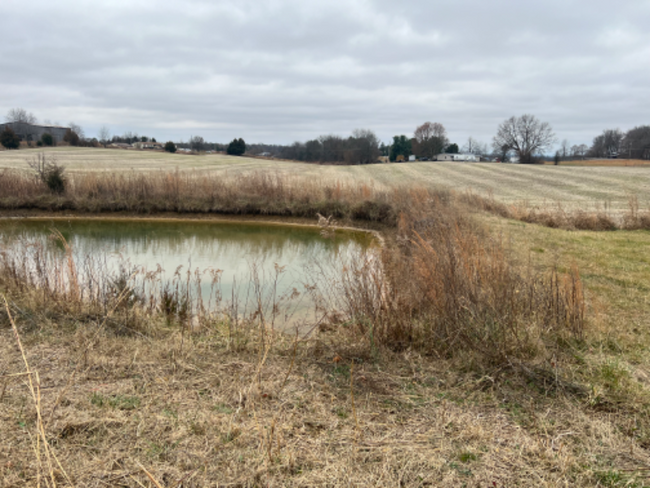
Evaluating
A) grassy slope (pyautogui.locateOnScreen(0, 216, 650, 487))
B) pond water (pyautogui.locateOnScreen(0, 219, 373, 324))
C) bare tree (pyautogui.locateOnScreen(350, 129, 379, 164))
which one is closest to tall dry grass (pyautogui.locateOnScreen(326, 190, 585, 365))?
grassy slope (pyautogui.locateOnScreen(0, 216, 650, 487))

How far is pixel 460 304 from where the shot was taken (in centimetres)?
407

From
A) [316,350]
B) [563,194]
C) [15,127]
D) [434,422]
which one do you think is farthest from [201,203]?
[15,127]

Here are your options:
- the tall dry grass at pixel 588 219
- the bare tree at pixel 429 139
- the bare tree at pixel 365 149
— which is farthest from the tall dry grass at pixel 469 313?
the bare tree at pixel 429 139

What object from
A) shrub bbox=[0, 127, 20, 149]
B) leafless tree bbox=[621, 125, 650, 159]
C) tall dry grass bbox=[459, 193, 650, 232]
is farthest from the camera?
leafless tree bbox=[621, 125, 650, 159]

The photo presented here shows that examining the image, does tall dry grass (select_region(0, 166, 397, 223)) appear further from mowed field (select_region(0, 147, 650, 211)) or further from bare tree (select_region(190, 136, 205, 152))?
bare tree (select_region(190, 136, 205, 152))

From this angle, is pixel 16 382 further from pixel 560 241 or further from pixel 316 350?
pixel 560 241

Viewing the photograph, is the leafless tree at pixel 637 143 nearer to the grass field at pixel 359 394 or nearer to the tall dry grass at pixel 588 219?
the tall dry grass at pixel 588 219

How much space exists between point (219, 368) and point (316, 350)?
3.13 feet

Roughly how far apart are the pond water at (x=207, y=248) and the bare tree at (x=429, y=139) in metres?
57.5

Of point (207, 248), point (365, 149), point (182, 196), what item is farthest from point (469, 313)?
point (365, 149)

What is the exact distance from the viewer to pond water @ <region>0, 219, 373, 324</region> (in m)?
7.72

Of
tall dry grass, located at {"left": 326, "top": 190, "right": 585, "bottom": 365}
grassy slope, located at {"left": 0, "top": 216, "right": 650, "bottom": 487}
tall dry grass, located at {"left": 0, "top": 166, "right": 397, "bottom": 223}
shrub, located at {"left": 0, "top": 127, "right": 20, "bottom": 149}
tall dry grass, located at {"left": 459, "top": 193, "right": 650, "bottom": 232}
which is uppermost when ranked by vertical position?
shrub, located at {"left": 0, "top": 127, "right": 20, "bottom": 149}

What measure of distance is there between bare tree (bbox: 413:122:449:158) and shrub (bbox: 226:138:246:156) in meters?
29.8

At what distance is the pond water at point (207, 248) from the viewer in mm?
7719
